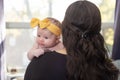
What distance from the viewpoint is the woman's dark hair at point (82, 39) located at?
1062 millimetres

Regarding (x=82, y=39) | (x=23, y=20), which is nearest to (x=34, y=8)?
(x=23, y=20)

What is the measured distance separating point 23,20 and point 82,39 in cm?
159

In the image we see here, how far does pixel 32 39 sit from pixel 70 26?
1.60 metres

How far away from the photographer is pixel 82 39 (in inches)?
42.7

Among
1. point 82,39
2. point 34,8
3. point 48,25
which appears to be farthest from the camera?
point 34,8

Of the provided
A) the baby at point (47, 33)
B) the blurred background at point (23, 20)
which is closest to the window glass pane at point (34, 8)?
the blurred background at point (23, 20)

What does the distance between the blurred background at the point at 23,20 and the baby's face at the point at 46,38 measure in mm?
1125

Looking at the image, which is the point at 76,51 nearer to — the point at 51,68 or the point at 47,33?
the point at 51,68

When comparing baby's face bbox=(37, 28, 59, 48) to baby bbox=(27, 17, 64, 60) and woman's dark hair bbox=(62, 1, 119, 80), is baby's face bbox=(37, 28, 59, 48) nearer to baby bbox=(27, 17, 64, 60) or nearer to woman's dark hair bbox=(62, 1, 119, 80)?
baby bbox=(27, 17, 64, 60)

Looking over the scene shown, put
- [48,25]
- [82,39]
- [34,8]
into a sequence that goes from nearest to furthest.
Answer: [82,39] < [48,25] < [34,8]

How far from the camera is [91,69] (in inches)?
43.8

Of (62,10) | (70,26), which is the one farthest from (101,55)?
(62,10)

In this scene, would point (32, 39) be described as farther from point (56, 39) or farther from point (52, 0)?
point (56, 39)

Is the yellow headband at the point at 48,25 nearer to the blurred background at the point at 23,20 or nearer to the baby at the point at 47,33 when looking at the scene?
the baby at the point at 47,33
